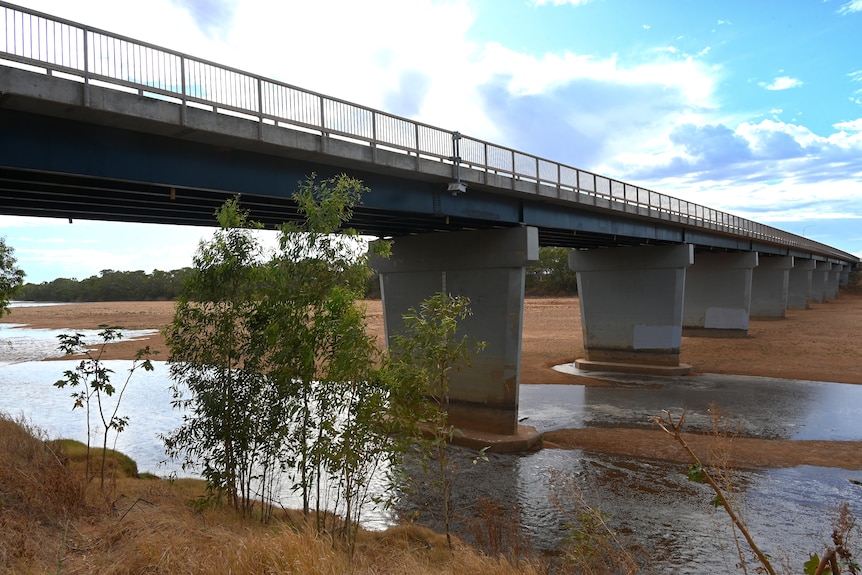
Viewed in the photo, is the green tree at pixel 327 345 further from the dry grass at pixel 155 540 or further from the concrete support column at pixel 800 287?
the concrete support column at pixel 800 287

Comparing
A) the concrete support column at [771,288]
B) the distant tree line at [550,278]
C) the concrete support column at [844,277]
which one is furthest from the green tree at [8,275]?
the concrete support column at [844,277]

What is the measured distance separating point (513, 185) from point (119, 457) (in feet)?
51.4

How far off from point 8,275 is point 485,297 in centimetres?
1554

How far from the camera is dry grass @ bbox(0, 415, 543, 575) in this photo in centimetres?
638

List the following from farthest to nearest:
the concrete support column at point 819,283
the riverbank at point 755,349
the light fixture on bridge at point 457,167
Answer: the concrete support column at point 819,283
the riverbank at point 755,349
the light fixture on bridge at point 457,167

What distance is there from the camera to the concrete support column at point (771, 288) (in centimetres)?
6519

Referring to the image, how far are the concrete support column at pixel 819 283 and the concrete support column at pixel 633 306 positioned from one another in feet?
225

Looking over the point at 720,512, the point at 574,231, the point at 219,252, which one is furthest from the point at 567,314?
the point at 219,252

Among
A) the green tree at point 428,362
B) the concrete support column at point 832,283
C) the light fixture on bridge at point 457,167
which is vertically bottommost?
the concrete support column at point 832,283

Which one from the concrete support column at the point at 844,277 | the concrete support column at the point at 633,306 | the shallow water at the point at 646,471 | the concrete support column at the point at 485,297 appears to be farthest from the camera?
the concrete support column at the point at 844,277

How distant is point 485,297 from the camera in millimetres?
23234

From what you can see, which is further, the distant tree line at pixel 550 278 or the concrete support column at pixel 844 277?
the concrete support column at pixel 844 277

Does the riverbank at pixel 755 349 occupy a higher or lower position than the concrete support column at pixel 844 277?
lower

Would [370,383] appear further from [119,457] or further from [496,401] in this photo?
[496,401]
